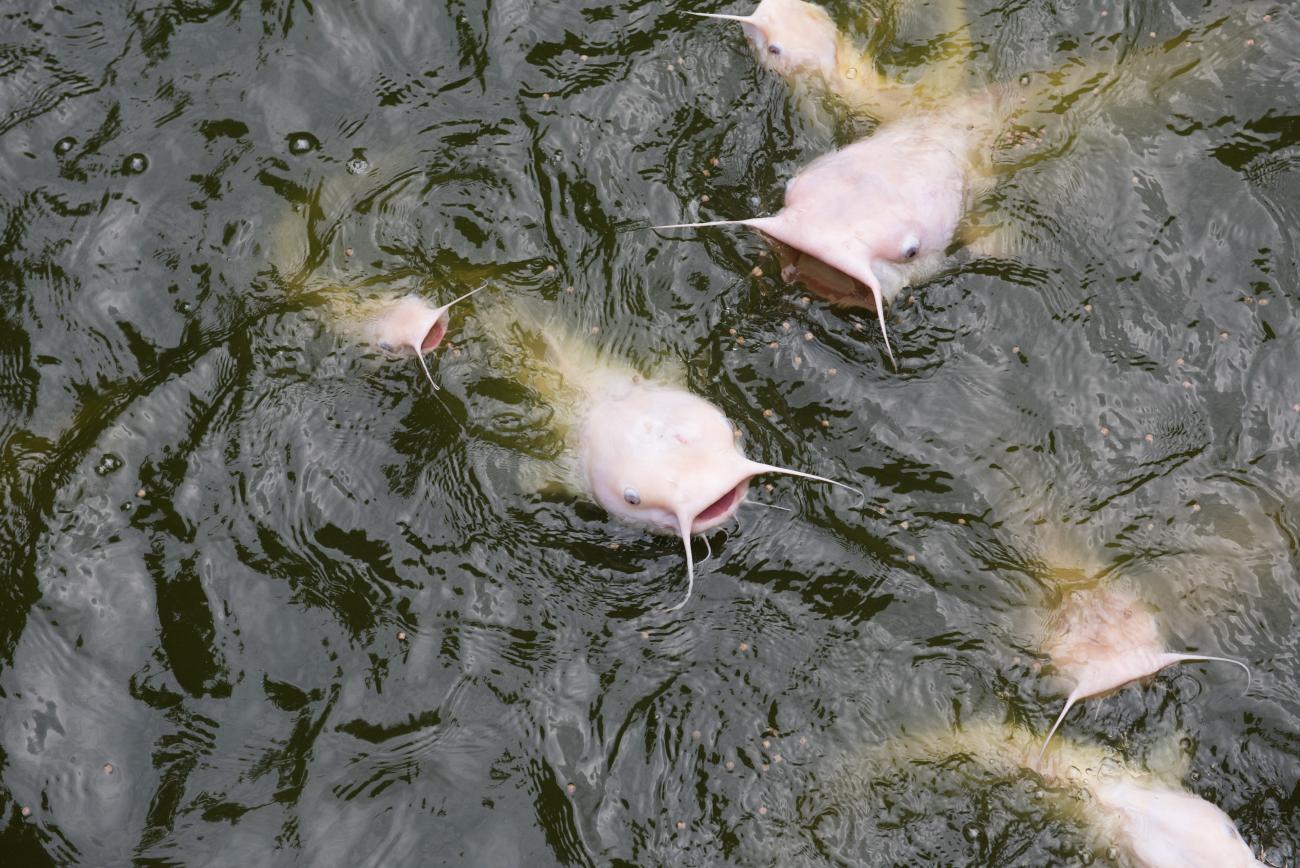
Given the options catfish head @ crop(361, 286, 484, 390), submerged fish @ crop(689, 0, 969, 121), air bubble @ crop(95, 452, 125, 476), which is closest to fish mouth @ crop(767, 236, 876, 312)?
submerged fish @ crop(689, 0, 969, 121)

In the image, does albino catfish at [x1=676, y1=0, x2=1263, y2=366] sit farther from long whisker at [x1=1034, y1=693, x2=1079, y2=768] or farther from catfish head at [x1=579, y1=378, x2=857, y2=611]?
long whisker at [x1=1034, y1=693, x2=1079, y2=768]

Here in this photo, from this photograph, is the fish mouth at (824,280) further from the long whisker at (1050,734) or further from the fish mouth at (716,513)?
the long whisker at (1050,734)

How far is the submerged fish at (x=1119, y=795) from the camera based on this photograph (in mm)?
3521

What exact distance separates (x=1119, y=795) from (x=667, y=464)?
1822 mm

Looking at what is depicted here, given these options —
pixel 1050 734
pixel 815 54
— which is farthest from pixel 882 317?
pixel 1050 734

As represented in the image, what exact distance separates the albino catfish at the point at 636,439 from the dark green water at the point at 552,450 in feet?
0.41

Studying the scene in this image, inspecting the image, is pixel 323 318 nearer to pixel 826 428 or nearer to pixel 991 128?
pixel 826 428

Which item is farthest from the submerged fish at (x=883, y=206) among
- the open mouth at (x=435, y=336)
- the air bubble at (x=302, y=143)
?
the air bubble at (x=302, y=143)

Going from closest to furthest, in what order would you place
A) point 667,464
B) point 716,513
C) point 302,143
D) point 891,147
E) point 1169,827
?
point 1169,827 < point 667,464 < point 716,513 < point 891,147 < point 302,143

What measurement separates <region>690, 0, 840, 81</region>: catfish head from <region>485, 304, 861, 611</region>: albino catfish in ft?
4.45

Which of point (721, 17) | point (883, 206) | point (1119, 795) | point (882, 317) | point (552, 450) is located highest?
point (721, 17)

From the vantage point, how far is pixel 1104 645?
151 inches

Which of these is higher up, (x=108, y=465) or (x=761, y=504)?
(x=108, y=465)

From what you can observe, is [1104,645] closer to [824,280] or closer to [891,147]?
[824,280]
